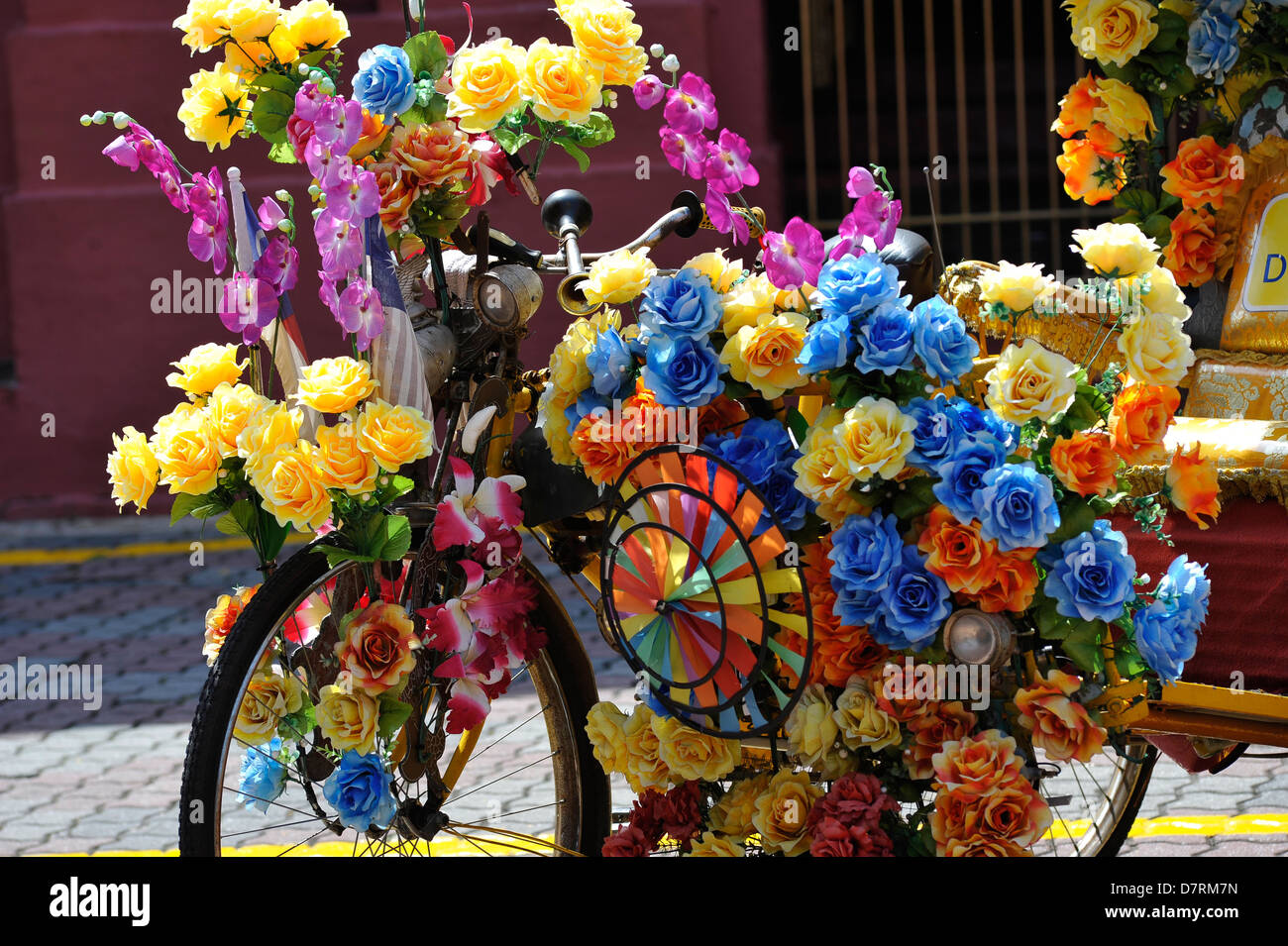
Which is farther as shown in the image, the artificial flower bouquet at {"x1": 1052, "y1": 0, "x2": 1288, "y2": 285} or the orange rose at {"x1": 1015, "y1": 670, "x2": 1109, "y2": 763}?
the artificial flower bouquet at {"x1": 1052, "y1": 0, "x2": 1288, "y2": 285}

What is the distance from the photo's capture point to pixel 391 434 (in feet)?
8.05

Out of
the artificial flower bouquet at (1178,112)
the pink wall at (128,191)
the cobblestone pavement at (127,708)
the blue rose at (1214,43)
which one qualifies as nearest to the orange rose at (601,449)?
the cobblestone pavement at (127,708)

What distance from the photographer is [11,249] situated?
24.9ft

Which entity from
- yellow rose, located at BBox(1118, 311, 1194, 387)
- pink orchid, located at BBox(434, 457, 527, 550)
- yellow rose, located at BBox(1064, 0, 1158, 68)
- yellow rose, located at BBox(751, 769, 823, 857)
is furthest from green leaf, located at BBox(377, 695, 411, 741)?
yellow rose, located at BBox(1064, 0, 1158, 68)

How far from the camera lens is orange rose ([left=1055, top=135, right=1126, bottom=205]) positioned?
372 cm

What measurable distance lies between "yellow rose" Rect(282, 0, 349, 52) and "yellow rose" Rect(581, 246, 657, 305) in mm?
567

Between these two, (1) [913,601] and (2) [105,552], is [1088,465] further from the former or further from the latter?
(2) [105,552]

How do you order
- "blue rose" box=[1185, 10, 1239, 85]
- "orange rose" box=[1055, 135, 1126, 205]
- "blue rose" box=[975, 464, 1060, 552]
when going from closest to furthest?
"blue rose" box=[975, 464, 1060, 552] < "blue rose" box=[1185, 10, 1239, 85] < "orange rose" box=[1055, 135, 1126, 205]

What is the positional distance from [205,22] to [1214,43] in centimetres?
211

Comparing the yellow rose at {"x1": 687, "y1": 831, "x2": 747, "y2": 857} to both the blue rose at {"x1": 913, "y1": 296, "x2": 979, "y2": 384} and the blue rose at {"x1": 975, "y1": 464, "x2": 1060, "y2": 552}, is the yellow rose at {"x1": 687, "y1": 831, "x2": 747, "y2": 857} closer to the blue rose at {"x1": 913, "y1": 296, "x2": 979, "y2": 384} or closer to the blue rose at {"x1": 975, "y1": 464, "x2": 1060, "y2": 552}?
the blue rose at {"x1": 975, "y1": 464, "x2": 1060, "y2": 552}

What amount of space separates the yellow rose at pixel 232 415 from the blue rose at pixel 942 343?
102 centimetres

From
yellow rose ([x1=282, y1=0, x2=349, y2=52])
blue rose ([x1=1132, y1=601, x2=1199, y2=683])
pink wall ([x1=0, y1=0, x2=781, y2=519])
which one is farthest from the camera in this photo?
pink wall ([x1=0, y1=0, x2=781, y2=519])

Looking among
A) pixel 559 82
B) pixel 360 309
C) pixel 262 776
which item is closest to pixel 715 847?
pixel 262 776
